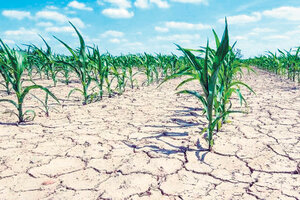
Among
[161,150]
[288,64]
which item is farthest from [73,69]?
[288,64]

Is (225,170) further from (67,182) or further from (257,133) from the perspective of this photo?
(67,182)

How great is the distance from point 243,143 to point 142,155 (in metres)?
0.64

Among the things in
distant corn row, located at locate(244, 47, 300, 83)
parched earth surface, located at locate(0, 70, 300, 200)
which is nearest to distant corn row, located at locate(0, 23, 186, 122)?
parched earth surface, located at locate(0, 70, 300, 200)

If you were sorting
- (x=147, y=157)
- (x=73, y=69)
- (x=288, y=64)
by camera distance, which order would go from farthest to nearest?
1. (x=288, y=64)
2. (x=73, y=69)
3. (x=147, y=157)

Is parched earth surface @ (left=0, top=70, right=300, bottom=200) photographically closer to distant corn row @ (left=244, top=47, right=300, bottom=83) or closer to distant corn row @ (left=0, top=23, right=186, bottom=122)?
distant corn row @ (left=0, top=23, right=186, bottom=122)

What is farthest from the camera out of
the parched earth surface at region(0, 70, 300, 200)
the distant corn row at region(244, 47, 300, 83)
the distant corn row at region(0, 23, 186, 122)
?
the distant corn row at region(244, 47, 300, 83)

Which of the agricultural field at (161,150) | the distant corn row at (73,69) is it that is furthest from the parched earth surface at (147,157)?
the distant corn row at (73,69)

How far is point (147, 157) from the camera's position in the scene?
133cm

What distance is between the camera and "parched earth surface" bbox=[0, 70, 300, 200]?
1.02 m

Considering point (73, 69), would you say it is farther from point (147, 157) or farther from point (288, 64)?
point (288, 64)

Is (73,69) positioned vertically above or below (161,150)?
above

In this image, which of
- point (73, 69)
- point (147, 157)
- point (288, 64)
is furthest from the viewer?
point (288, 64)

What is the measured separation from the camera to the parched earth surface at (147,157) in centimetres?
102

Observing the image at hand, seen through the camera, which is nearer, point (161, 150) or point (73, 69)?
point (161, 150)
